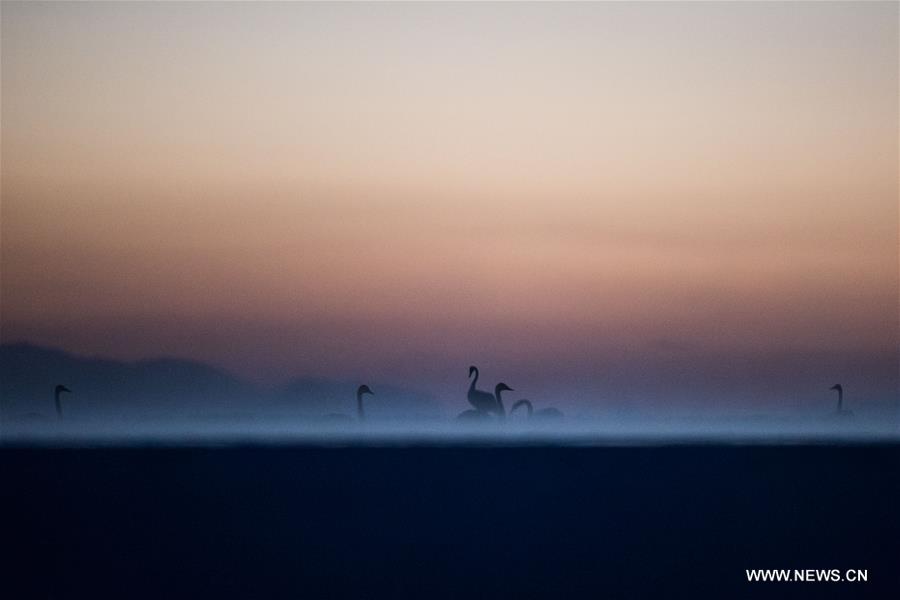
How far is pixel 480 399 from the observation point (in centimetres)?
605

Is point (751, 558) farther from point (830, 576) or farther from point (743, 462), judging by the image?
point (743, 462)

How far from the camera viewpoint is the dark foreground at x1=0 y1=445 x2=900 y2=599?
3600mm

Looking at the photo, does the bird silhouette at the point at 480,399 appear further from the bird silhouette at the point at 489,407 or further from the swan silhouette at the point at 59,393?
the swan silhouette at the point at 59,393

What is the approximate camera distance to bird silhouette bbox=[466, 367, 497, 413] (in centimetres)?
598

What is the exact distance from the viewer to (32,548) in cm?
403

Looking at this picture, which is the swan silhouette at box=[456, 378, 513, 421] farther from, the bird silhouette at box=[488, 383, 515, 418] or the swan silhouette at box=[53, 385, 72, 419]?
the swan silhouette at box=[53, 385, 72, 419]

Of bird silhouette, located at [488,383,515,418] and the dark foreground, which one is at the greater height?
bird silhouette, located at [488,383,515,418]

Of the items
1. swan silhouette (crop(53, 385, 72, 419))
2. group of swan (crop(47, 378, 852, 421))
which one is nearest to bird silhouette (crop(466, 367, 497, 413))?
group of swan (crop(47, 378, 852, 421))

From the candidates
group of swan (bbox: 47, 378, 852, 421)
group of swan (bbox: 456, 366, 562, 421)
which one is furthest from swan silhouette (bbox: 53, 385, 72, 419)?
group of swan (bbox: 456, 366, 562, 421)

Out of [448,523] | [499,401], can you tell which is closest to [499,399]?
[499,401]

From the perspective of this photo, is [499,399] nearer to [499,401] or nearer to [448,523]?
[499,401]

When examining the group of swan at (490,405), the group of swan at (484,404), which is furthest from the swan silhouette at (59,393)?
the group of swan at (490,405)

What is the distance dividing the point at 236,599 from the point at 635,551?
139 centimetres

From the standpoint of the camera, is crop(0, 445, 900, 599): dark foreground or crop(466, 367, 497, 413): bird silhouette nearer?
crop(0, 445, 900, 599): dark foreground
